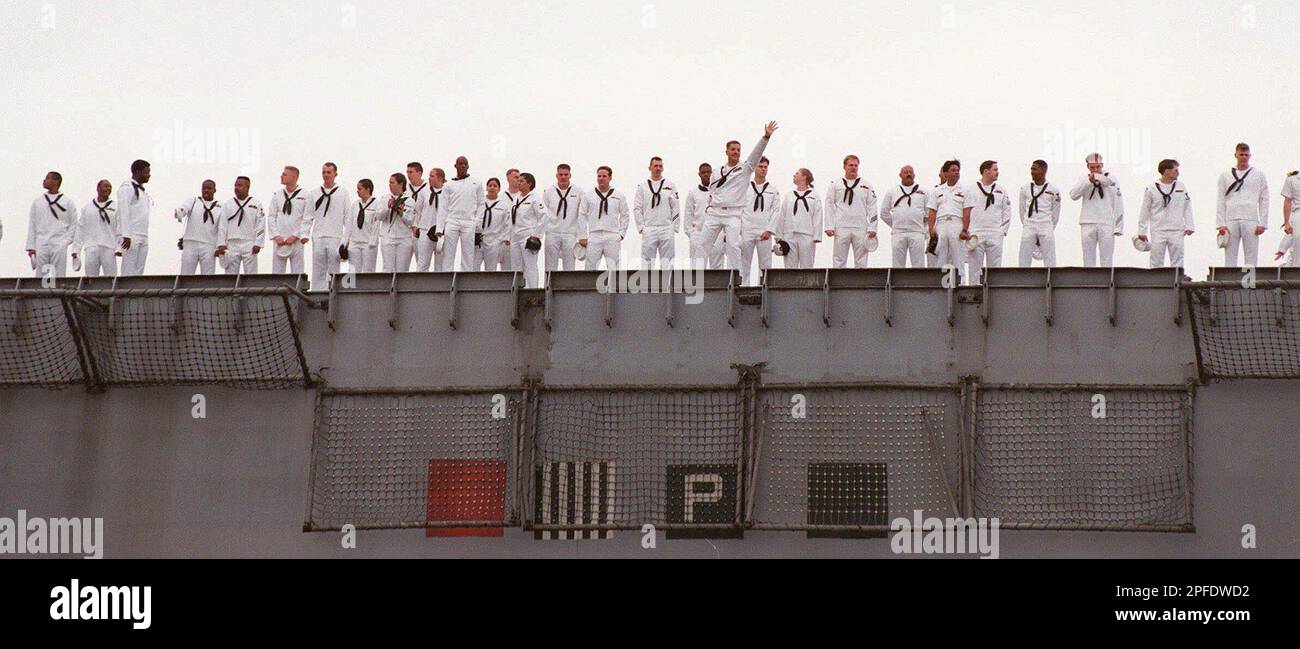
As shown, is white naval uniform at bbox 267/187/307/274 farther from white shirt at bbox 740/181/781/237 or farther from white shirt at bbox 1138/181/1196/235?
white shirt at bbox 1138/181/1196/235

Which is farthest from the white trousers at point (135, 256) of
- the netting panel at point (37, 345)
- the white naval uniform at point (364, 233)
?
the white naval uniform at point (364, 233)

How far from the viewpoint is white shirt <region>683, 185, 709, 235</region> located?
85.4 ft

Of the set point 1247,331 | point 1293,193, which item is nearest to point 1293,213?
point 1293,193

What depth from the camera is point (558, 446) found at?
2344 centimetres

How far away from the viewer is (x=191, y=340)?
2445 cm

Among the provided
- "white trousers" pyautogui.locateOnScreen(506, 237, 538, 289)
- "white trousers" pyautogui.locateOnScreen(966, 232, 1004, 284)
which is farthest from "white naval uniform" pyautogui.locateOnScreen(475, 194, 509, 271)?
"white trousers" pyautogui.locateOnScreen(966, 232, 1004, 284)

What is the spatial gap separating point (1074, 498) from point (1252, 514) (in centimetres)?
238

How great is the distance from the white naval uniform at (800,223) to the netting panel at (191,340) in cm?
807

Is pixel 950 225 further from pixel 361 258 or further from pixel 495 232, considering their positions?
pixel 361 258

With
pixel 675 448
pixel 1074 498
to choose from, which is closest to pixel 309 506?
pixel 675 448

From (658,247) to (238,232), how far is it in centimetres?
709
